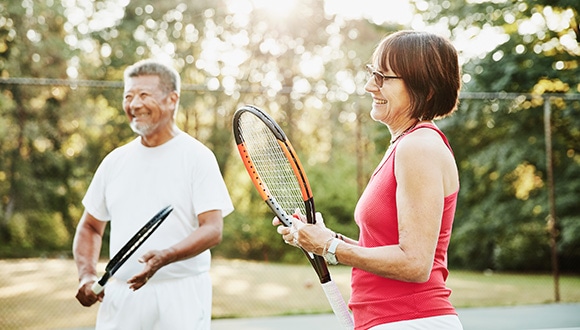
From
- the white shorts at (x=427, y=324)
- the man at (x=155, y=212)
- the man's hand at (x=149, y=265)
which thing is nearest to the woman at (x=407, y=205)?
the white shorts at (x=427, y=324)

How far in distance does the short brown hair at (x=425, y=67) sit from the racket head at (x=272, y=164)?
51 centimetres

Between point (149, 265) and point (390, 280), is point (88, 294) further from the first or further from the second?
point (390, 280)

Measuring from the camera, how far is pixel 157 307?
3.04 metres

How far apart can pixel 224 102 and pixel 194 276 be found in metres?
11.0

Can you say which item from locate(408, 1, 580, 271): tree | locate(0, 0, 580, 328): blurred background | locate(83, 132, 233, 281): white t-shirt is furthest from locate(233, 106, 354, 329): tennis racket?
locate(408, 1, 580, 271): tree

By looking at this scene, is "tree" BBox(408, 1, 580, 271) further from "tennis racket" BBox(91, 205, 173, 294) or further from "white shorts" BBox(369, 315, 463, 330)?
"white shorts" BBox(369, 315, 463, 330)

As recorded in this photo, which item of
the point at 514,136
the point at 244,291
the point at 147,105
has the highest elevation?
the point at 147,105

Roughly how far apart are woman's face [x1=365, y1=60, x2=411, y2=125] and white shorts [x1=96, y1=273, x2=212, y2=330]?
1.34 m

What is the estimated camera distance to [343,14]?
23.9 meters

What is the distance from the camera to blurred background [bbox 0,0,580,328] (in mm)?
9609

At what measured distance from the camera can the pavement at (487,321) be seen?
7305 millimetres

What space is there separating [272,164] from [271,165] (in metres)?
0.02

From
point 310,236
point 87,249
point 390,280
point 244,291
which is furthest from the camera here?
point 244,291

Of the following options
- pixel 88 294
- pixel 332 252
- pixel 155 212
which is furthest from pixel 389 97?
pixel 88 294
